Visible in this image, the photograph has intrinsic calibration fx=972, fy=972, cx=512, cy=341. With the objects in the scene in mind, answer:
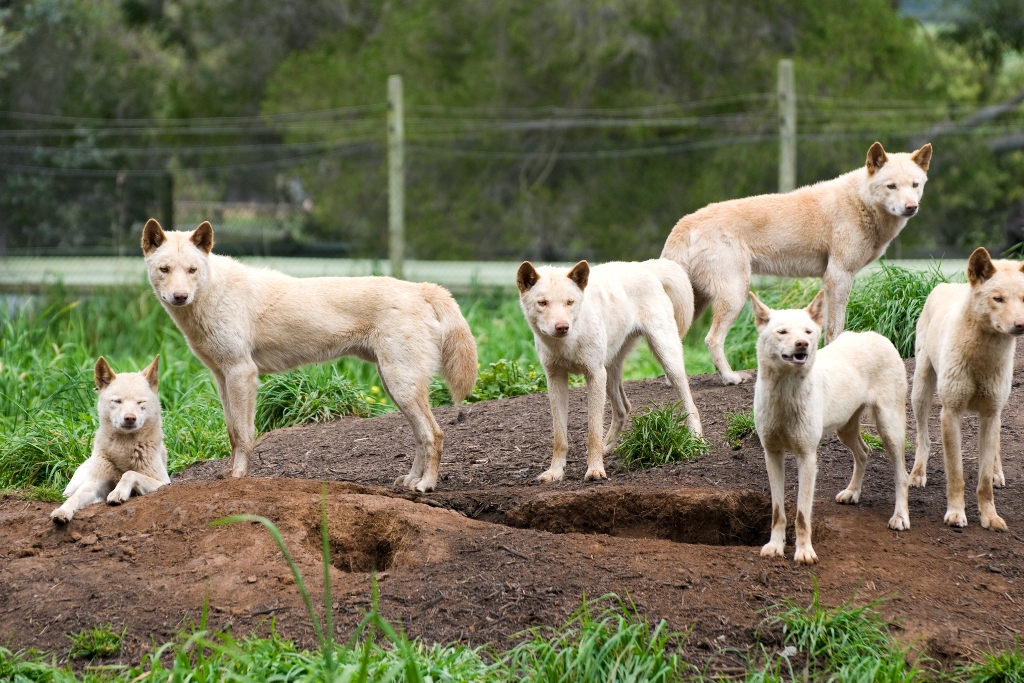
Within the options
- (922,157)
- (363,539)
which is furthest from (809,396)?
(922,157)

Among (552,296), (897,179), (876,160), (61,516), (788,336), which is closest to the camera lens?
(788,336)

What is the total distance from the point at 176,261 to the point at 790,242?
4.18m

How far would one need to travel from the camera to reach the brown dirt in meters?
3.77

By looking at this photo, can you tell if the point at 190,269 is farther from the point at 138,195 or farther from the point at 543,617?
the point at 138,195

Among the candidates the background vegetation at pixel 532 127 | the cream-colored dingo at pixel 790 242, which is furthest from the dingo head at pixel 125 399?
the background vegetation at pixel 532 127

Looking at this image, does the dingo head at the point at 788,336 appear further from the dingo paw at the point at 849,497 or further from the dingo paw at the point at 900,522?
the dingo paw at the point at 849,497

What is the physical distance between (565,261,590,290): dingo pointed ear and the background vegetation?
8.67 m

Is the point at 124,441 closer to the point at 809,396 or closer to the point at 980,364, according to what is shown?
the point at 809,396

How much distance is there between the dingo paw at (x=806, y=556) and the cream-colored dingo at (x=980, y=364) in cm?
89

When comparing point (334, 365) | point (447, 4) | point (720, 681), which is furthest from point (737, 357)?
point (447, 4)

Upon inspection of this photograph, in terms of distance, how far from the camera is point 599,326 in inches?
213

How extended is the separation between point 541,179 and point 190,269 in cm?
1001

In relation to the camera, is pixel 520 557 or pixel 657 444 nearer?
pixel 520 557

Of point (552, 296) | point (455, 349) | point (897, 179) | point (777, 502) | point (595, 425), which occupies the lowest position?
point (777, 502)
